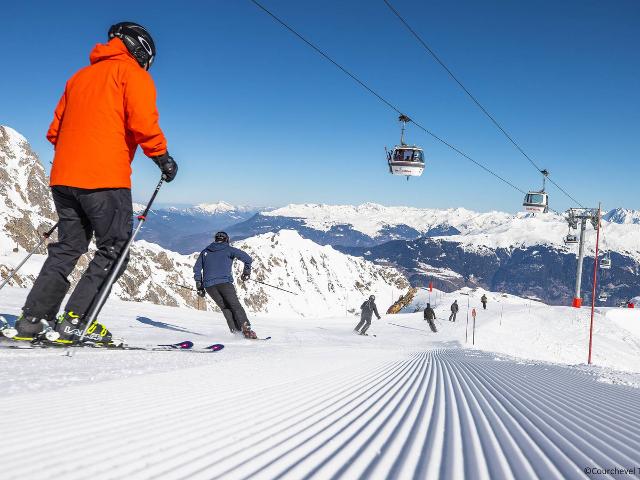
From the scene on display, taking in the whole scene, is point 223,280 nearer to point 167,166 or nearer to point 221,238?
point 221,238

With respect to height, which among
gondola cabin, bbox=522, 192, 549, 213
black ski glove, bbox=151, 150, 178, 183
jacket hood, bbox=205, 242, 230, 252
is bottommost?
jacket hood, bbox=205, 242, 230, 252

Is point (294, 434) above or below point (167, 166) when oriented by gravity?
below

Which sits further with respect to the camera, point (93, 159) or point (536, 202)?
point (536, 202)

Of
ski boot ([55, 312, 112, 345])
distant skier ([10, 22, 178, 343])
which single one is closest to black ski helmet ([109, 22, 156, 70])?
distant skier ([10, 22, 178, 343])

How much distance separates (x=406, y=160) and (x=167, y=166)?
1951 cm

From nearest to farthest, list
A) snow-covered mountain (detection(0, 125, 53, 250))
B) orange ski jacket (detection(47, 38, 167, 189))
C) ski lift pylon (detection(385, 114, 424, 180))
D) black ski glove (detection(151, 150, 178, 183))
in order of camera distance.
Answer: orange ski jacket (detection(47, 38, 167, 189)), black ski glove (detection(151, 150, 178, 183)), ski lift pylon (detection(385, 114, 424, 180)), snow-covered mountain (detection(0, 125, 53, 250))

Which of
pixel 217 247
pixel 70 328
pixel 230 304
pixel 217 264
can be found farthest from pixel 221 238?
pixel 70 328

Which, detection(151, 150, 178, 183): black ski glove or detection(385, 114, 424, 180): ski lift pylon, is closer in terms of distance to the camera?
detection(151, 150, 178, 183): black ski glove

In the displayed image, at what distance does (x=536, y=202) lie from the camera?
3291 cm

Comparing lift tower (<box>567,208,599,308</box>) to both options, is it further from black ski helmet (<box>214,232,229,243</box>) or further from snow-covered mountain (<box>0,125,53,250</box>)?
snow-covered mountain (<box>0,125,53,250</box>)

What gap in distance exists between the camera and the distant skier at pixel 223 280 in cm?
827

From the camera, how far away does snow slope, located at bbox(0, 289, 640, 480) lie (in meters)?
1.65

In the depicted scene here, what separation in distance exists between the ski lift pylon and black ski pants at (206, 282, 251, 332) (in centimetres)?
1602

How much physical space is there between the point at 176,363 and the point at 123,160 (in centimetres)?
186
